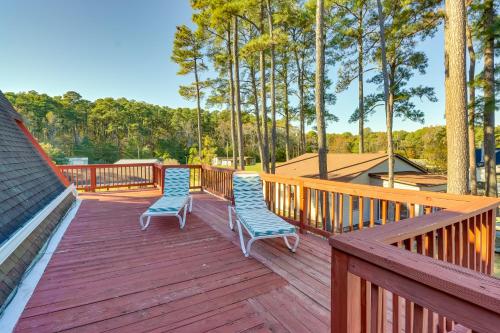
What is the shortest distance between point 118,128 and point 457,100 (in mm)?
40150

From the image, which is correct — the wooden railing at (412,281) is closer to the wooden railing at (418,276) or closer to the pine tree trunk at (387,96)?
the wooden railing at (418,276)

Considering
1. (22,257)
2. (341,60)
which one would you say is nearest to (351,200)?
(22,257)

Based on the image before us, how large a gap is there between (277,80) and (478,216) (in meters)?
15.9

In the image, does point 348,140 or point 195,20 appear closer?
point 195,20

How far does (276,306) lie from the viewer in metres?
2.09

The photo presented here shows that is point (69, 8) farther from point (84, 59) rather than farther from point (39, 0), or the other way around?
point (84, 59)

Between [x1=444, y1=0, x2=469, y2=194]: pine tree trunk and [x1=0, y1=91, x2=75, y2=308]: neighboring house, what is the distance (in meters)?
6.64

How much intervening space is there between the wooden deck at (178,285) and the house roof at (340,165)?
30.4 ft

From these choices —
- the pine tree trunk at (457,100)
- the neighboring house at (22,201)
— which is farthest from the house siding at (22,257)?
the pine tree trunk at (457,100)

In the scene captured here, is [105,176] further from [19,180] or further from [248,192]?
[248,192]

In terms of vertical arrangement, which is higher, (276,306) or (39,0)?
(39,0)

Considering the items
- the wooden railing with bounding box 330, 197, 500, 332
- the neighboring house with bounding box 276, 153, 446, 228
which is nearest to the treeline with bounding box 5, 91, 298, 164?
the neighboring house with bounding box 276, 153, 446, 228

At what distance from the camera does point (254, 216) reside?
3.58 m

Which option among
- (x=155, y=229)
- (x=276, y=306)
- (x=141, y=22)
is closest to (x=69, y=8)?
(x=141, y=22)
